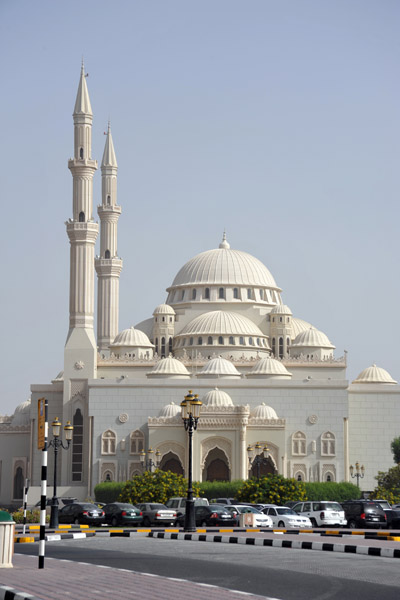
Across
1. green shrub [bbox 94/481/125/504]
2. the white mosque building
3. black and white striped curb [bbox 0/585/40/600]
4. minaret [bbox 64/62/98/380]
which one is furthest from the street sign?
minaret [bbox 64/62/98/380]

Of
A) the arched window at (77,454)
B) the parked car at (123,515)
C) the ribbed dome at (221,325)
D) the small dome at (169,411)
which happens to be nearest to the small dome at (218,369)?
the small dome at (169,411)

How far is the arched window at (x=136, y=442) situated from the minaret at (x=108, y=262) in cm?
1104

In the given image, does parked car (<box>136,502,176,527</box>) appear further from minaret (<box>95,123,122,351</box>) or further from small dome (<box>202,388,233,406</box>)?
minaret (<box>95,123,122,351</box>)

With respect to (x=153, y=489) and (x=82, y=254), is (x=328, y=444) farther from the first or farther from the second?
(x=153, y=489)

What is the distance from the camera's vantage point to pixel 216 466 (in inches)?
2429

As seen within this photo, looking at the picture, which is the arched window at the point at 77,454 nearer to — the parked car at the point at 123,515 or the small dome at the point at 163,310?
the small dome at the point at 163,310

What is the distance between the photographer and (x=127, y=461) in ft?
200

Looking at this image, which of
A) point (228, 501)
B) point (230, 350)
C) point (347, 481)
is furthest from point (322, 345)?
point (228, 501)

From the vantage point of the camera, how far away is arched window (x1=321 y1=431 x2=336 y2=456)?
61562 mm

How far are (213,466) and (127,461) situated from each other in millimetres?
5005

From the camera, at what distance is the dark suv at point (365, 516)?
28.7 metres

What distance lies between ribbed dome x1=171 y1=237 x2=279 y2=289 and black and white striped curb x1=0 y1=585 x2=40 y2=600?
62213 mm

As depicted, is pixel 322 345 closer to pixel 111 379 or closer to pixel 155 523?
pixel 111 379

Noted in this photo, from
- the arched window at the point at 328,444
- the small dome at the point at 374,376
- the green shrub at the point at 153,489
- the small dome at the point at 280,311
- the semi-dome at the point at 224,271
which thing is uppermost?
the semi-dome at the point at 224,271
